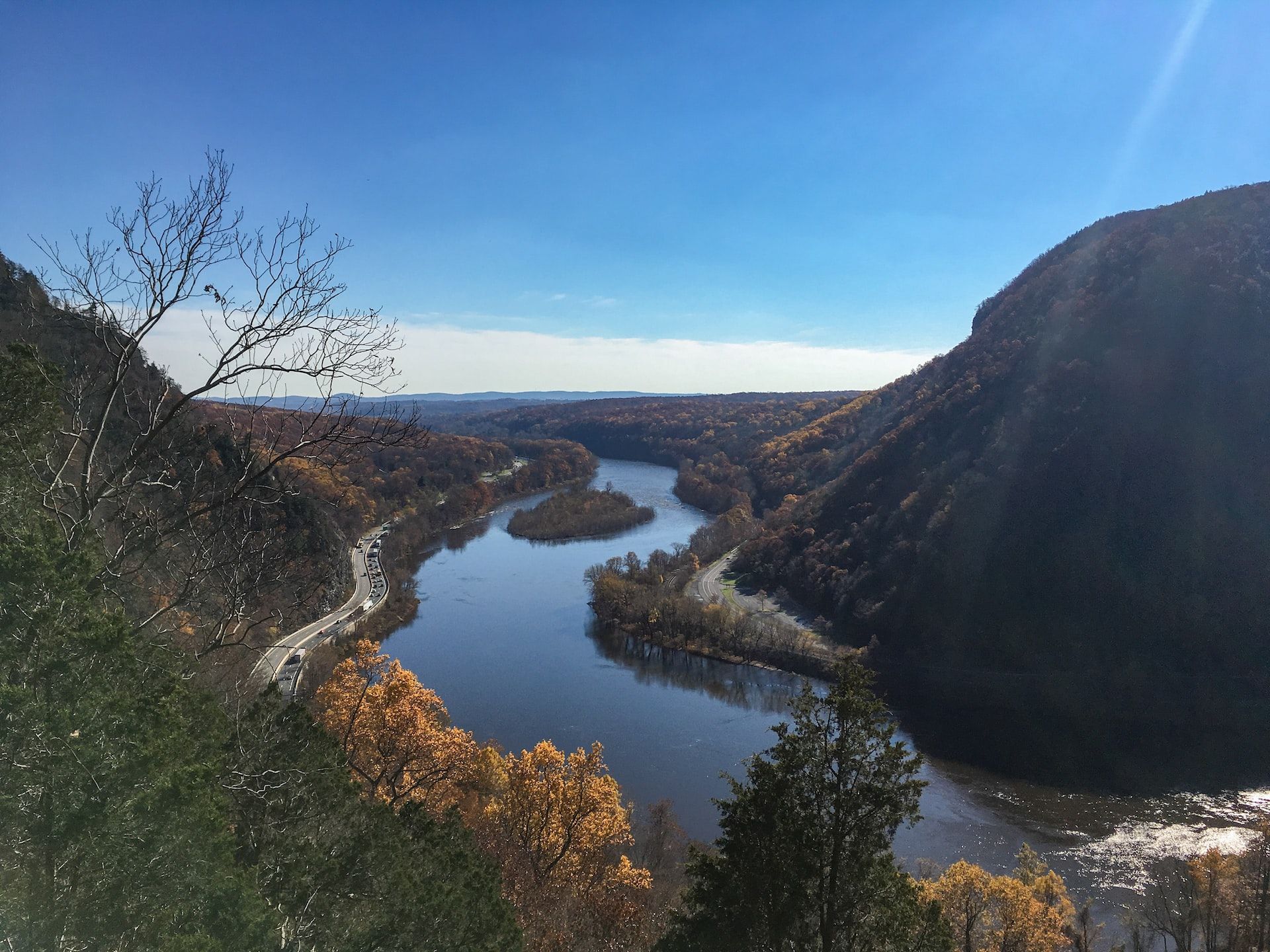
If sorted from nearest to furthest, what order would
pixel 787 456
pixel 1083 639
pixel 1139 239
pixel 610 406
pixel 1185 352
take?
pixel 1083 639, pixel 1185 352, pixel 1139 239, pixel 787 456, pixel 610 406

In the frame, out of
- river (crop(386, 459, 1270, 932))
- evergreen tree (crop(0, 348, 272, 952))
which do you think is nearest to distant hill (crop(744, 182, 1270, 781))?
river (crop(386, 459, 1270, 932))

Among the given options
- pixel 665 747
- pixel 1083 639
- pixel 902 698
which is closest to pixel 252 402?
pixel 665 747

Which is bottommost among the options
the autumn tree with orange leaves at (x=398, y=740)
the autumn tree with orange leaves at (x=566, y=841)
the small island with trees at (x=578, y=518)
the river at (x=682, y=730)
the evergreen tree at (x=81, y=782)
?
the river at (x=682, y=730)

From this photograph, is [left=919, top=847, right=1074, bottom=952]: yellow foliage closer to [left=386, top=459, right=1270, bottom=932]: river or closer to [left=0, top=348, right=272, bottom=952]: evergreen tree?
[left=386, top=459, right=1270, bottom=932]: river

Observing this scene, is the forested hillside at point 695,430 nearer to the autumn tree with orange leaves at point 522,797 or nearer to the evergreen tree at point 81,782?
the autumn tree with orange leaves at point 522,797

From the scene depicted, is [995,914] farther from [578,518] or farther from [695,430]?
[695,430]

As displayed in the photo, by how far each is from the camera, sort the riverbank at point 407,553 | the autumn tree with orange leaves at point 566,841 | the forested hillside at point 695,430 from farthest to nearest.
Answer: the forested hillside at point 695,430 < the riverbank at point 407,553 < the autumn tree with orange leaves at point 566,841

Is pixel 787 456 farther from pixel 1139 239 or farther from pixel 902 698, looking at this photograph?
pixel 902 698

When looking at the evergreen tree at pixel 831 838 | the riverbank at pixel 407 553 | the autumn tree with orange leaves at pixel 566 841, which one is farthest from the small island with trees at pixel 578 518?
the evergreen tree at pixel 831 838
